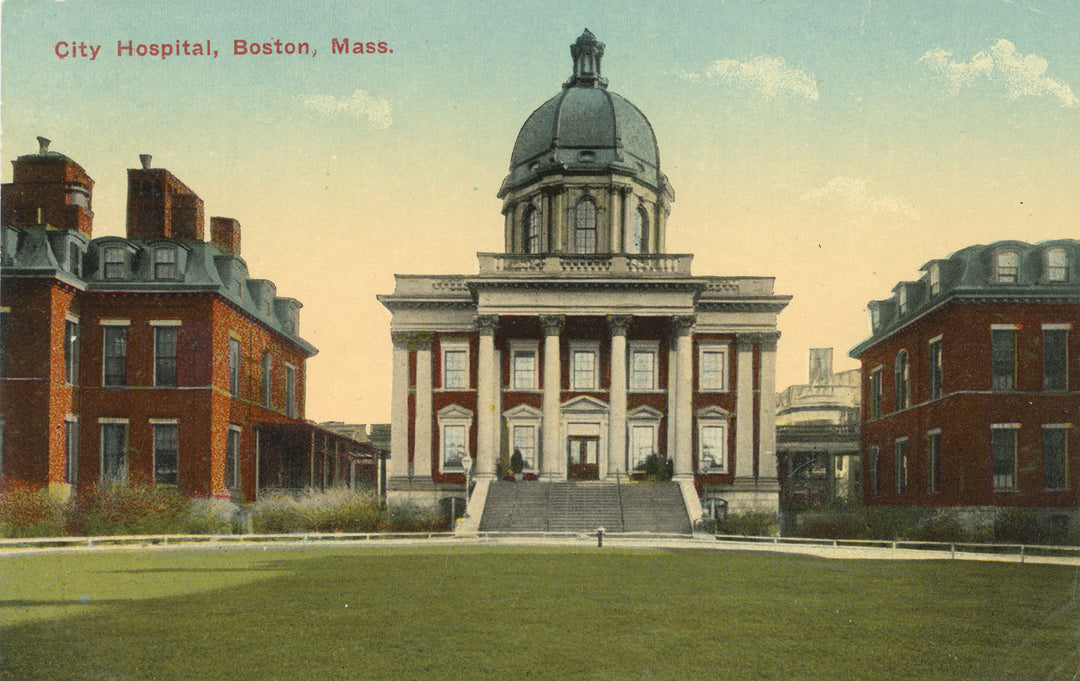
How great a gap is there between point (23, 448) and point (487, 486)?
16867 millimetres

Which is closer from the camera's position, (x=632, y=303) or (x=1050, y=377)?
(x=1050, y=377)

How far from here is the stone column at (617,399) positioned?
1791 inches

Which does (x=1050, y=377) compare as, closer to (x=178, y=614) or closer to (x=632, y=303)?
(x=632, y=303)

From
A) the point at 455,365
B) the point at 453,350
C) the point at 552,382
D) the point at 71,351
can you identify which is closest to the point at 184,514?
the point at 71,351

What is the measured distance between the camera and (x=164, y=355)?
1613 inches

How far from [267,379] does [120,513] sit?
13.7 metres

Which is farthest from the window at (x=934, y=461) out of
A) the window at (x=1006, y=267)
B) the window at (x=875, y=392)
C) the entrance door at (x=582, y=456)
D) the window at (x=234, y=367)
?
the window at (x=234, y=367)

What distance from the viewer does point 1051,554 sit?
3219cm

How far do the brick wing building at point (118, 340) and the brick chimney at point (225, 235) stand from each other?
1.55 metres

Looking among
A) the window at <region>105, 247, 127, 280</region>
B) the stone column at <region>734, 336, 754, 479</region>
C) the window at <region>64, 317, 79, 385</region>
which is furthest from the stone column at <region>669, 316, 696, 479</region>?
the window at <region>64, 317, 79, 385</region>

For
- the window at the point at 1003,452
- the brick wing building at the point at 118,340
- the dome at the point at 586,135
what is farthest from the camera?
the dome at the point at 586,135

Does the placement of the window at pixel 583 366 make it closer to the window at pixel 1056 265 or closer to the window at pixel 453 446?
the window at pixel 453 446

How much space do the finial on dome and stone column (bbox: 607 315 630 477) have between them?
1493 centimetres

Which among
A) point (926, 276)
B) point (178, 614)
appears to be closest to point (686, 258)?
point (926, 276)
